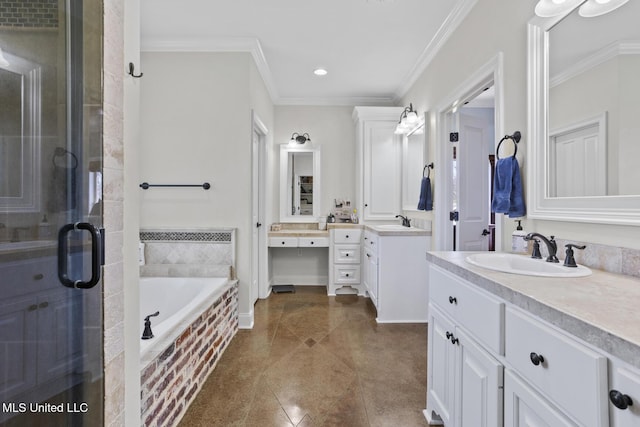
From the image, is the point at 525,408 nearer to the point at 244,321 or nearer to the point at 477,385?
the point at 477,385

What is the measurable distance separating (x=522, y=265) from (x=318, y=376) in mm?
1398

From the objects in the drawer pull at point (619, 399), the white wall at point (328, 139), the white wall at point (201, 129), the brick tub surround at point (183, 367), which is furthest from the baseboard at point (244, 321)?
the drawer pull at point (619, 399)

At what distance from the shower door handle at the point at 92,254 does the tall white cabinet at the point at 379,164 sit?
3.14m

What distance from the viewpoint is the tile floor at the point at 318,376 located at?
63.6 inches

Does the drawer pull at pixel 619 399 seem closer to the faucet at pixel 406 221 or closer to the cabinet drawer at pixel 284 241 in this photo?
the faucet at pixel 406 221

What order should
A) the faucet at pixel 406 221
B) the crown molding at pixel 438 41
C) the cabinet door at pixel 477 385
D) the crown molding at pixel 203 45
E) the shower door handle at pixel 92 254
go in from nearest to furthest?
the shower door handle at pixel 92 254 < the cabinet door at pixel 477 385 < the crown molding at pixel 438 41 < the crown molding at pixel 203 45 < the faucet at pixel 406 221

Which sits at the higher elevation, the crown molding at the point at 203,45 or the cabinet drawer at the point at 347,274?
the crown molding at the point at 203,45

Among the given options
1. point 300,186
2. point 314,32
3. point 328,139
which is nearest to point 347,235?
point 300,186

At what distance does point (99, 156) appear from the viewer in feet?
3.07

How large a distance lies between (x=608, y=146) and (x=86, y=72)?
1780 mm

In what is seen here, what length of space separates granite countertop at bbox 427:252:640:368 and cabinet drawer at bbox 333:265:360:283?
2.55 meters

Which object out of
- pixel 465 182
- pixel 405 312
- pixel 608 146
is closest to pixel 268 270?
pixel 405 312

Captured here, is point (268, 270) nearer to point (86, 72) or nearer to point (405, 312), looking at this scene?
point (405, 312)

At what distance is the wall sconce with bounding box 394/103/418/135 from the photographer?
327 cm
